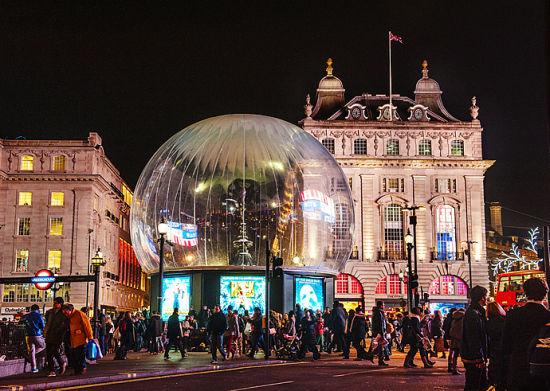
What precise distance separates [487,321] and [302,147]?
2342 centimetres

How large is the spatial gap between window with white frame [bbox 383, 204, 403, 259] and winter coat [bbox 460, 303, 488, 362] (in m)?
70.0

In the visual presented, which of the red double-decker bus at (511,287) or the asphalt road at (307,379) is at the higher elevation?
the red double-decker bus at (511,287)

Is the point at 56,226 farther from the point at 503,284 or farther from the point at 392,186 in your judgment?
the point at 503,284

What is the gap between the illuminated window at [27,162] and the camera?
75.2m

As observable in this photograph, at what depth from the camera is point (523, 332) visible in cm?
784

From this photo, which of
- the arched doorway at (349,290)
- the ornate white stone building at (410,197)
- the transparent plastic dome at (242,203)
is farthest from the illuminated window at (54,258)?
the transparent plastic dome at (242,203)

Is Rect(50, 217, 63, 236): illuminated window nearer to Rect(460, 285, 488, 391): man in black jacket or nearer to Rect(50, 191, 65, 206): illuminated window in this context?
Rect(50, 191, 65, 206): illuminated window

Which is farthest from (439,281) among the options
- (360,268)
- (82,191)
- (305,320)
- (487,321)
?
(487,321)

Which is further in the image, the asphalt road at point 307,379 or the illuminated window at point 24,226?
the illuminated window at point 24,226

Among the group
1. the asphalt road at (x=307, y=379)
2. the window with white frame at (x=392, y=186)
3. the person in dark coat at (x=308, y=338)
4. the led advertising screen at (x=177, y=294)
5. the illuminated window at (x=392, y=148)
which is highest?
the illuminated window at (x=392, y=148)

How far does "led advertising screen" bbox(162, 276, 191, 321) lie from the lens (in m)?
33.6

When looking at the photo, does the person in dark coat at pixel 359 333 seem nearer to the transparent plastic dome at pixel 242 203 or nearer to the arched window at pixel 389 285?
the transparent plastic dome at pixel 242 203

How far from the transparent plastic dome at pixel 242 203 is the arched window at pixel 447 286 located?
4735cm

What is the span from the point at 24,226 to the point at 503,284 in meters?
50.4
